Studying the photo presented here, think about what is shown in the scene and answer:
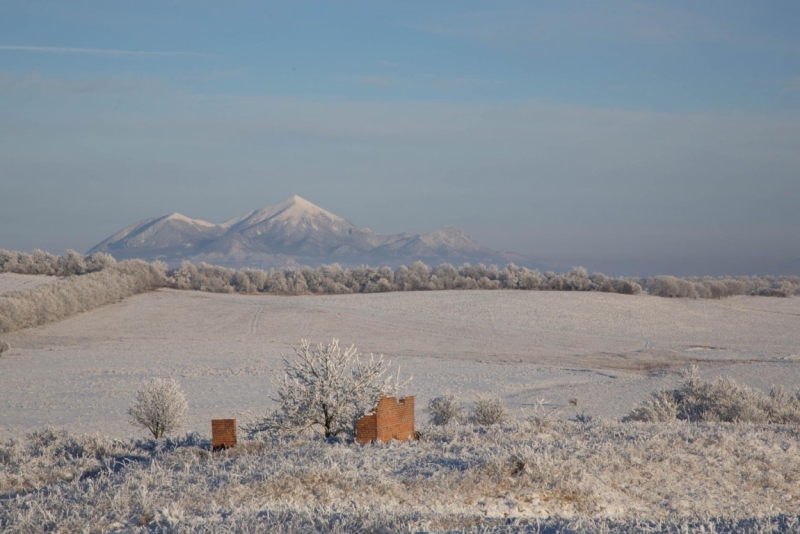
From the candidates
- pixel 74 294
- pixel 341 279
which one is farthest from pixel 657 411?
pixel 341 279

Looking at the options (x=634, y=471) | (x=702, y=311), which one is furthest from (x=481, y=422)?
(x=702, y=311)

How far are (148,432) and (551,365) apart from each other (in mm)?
19541

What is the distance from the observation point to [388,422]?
11.6 meters

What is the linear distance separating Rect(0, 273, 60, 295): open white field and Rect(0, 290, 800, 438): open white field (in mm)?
10055

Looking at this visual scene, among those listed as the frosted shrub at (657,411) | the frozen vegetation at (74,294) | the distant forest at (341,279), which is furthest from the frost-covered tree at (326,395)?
the distant forest at (341,279)

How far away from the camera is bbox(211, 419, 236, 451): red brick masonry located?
37.9ft

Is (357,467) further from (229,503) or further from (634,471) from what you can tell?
(634,471)

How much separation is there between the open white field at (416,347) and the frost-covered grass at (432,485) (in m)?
8.57

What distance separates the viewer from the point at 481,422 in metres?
16.8

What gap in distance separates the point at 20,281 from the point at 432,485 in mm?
57732

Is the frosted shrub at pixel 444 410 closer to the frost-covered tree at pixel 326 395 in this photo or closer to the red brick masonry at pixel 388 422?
the frost-covered tree at pixel 326 395

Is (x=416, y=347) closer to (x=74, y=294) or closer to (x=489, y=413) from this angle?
(x=489, y=413)

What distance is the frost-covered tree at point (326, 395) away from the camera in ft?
41.3

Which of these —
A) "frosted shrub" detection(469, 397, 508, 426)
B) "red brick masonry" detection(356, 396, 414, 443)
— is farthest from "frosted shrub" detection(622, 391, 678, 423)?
"red brick masonry" detection(356, 396, 414, 443)
